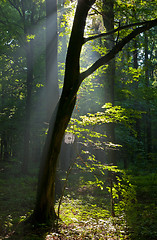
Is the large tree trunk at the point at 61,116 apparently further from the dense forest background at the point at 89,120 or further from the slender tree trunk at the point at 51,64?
the slender tree trunk at the point at 51,64

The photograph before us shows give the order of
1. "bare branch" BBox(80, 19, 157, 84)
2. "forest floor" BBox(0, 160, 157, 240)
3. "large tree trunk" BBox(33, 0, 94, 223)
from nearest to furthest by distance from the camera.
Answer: "forest floor" BBox(0, 160, 157, 240) → "large tree trunk" BBox(33, 0, 94, 223) → "bare branch" BBox(80, 19, 157, 84)

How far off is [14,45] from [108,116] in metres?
12.9

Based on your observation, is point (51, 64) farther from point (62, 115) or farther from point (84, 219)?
point (84, 219)

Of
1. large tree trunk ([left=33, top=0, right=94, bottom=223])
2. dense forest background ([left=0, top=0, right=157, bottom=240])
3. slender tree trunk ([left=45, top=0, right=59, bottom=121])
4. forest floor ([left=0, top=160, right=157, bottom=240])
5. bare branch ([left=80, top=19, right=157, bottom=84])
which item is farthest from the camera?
slender tree trunk ([left=45, top=0, right=59, bottom=121])

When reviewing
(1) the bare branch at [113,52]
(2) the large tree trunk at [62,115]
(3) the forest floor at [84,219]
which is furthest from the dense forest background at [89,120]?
(2) the large tree trunk at [62,115]

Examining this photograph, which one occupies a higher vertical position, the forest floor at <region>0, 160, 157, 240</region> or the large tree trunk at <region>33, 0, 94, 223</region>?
the large tree trunk at <region>33, 0, 94, 223</region>

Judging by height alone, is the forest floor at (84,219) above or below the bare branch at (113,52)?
below

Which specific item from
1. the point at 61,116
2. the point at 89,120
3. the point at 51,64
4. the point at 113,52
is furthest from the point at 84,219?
the point at 51,64

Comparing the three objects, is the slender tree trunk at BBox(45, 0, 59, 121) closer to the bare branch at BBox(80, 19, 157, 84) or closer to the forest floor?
the forest floor

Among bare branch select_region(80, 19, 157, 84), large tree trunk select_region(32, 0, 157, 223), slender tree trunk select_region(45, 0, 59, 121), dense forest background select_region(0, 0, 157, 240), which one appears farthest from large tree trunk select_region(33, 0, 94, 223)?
slender tree trunk select_region(45, 0, 59, 121)

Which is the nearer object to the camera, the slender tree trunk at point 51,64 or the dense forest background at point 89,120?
the dense forest background at point 89,120

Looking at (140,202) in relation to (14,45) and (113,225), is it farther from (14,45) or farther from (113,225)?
(14,45)

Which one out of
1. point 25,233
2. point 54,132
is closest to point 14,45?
point 54,132

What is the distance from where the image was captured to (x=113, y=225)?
5.71 m
